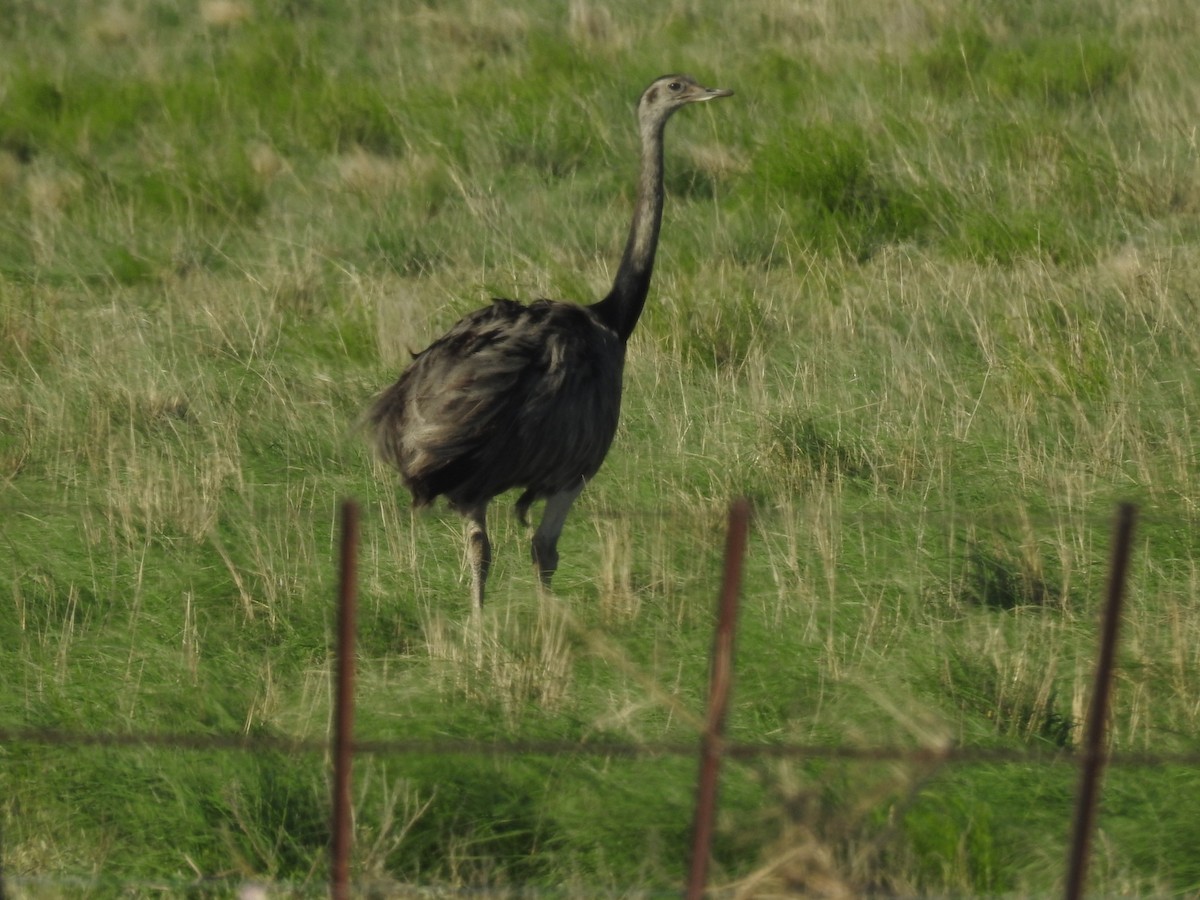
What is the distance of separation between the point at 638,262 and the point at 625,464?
0.72m

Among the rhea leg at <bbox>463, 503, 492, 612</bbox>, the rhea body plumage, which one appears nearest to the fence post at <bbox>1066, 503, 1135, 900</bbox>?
the rhea body plumage

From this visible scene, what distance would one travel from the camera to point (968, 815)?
4125 mm

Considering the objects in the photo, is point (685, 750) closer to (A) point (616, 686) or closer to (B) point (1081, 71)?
(A) point (616, 686)

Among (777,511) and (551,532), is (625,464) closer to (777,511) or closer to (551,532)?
(777,511)

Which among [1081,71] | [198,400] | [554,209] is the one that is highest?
[1081,71]

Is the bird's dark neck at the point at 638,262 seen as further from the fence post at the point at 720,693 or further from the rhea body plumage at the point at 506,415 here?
the fence post at the point at 720,693

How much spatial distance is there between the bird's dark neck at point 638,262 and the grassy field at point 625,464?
21.0 inches

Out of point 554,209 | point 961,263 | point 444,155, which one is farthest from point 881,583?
point 444,155

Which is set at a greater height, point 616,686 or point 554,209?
point 554,209

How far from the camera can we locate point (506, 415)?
17.6 ft

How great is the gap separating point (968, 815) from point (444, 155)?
310 inches

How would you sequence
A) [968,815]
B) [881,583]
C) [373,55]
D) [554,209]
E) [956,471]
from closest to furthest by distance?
[968,815] < [881,583] < [956,471] < [554,209] < [373,55]

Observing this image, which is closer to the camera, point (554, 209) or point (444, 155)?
point (554, 209)

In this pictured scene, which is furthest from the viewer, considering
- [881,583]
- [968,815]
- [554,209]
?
[554,209]
